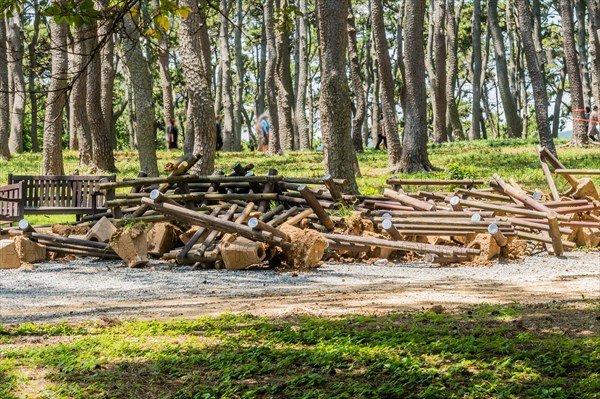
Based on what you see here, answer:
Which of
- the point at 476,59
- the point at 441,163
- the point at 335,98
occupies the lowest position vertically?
the point at 441,163

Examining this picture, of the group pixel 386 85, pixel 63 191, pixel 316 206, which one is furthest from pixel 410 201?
pixel 386 85

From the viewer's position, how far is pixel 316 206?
13242mm

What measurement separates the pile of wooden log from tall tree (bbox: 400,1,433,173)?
733 cm

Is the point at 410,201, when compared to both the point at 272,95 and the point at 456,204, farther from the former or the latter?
the point at 272,95

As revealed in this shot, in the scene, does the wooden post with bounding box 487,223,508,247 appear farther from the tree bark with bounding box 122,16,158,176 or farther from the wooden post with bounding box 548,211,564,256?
the tree bark with bounding box 122,16,158,176

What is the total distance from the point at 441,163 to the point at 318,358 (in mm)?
19016

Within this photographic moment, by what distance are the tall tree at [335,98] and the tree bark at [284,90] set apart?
1525cm

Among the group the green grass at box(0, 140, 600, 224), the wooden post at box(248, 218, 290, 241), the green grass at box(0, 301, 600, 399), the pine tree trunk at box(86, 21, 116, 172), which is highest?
the pine tree trunk at box(86, 21, 116, 172)

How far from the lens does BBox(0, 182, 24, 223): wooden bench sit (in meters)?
15.2

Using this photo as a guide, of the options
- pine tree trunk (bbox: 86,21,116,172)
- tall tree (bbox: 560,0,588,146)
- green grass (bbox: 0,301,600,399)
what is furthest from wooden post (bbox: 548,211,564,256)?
tall tree (bbox: 560,0,588,146)

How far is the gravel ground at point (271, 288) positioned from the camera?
8930mm

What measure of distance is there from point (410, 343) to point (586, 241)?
926 centimetres

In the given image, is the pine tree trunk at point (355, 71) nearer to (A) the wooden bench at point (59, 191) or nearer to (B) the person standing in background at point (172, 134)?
(B) the person standing in background at point (172, 134)

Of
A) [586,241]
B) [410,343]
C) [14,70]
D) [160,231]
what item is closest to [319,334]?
[410,343]
